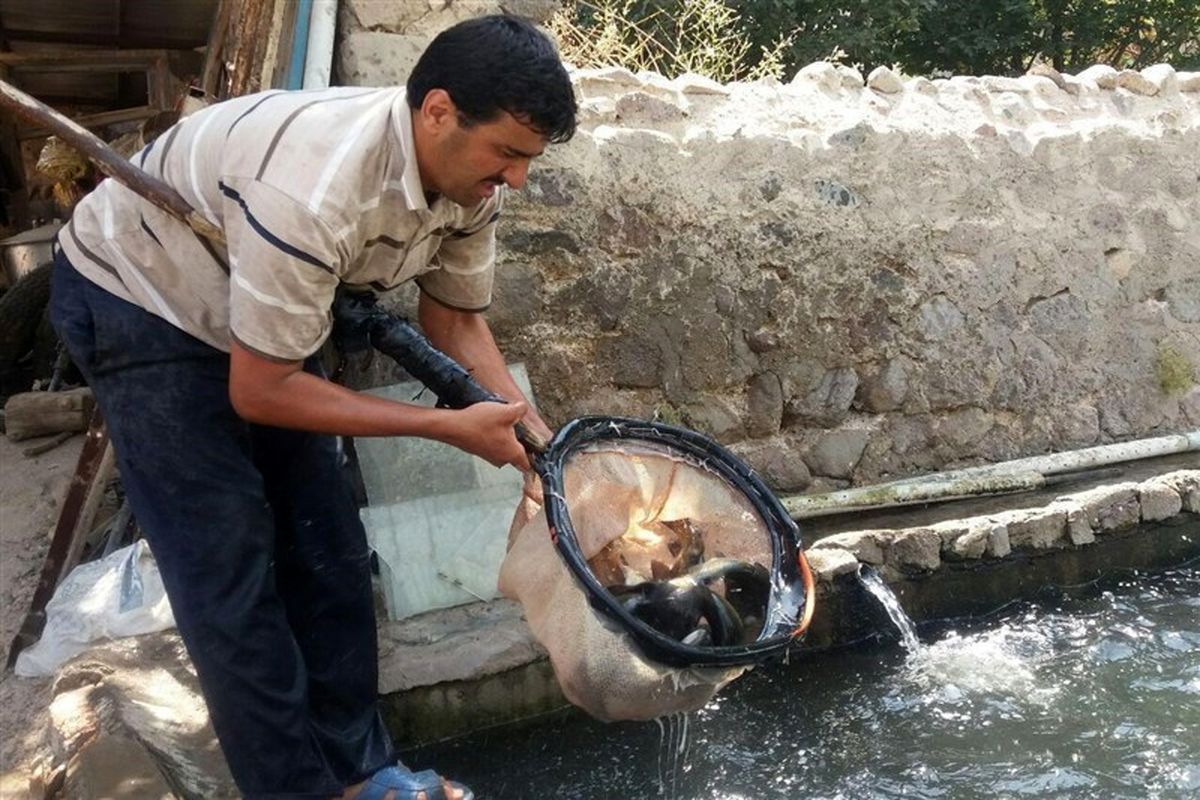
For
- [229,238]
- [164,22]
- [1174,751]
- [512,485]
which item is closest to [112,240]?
[229,238]

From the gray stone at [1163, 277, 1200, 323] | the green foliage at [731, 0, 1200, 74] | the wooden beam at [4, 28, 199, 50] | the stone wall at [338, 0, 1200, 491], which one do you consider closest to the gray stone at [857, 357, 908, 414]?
the stone wall at [338, 0, 1200, 491]

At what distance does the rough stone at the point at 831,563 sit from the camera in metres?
3.31

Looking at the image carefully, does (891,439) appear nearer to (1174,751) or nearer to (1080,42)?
(1174,751)

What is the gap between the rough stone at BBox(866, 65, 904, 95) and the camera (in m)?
4.46

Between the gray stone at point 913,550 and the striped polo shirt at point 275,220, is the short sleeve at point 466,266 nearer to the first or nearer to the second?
the striped polo shirt at point 275,220

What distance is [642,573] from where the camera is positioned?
223cm

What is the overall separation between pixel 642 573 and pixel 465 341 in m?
0.64

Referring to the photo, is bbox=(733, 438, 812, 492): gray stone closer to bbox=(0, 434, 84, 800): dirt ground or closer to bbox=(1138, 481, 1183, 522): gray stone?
bbox=(1138, 481, 1183, 522): gray stone

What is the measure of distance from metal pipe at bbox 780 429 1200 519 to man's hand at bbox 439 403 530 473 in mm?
1901

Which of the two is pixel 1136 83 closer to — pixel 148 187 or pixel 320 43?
pixel 320 43

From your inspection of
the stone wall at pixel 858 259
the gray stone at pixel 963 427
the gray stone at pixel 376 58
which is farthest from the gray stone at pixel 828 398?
the gray stone at pixel 376 58

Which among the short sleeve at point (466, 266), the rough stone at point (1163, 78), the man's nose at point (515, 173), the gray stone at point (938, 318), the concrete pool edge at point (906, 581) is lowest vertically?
the concrete pool edge at point (906, 581)

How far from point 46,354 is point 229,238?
178 inches

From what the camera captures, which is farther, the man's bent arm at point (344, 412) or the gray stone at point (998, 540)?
the gray stone at point (998, 540)
